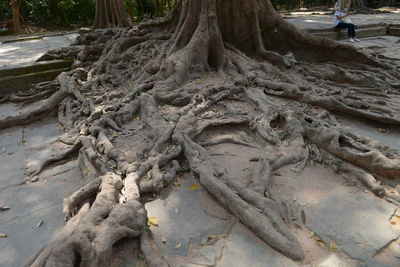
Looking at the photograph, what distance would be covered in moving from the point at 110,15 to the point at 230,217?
9.21m

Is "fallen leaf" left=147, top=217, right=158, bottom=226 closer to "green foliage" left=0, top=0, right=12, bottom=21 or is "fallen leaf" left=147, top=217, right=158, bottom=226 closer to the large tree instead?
the large tree

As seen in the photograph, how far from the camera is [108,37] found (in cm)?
769

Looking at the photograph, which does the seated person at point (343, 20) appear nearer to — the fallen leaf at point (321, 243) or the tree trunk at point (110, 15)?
the tree trunk at point (110, 15)

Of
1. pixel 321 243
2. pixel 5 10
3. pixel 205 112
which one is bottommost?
→ pixel 321 243

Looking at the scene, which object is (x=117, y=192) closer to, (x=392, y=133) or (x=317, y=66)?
(x=392, y=133)

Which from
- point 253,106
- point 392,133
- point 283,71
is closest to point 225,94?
point 253,106

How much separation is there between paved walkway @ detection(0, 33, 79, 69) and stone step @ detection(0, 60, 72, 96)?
21 centimetres

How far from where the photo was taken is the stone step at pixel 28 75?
6008 mm

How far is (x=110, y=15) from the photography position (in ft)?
32.1

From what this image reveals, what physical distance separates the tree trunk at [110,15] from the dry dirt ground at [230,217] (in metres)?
7.35

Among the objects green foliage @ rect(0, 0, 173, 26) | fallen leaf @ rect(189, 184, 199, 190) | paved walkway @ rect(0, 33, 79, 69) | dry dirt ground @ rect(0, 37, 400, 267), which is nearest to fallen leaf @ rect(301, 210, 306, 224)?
dry dirt ground @ rect(0, 37, 400, 267)

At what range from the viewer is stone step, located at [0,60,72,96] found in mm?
6008

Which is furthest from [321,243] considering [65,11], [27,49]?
[65,11]

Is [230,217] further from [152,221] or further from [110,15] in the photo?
[110,15]
